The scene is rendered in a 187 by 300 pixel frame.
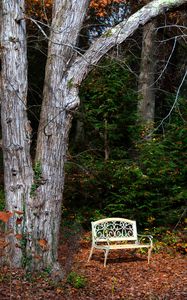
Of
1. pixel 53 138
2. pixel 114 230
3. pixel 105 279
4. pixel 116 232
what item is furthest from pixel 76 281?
pixel 114 230

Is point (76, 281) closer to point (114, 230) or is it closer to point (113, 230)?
point (113, 230)

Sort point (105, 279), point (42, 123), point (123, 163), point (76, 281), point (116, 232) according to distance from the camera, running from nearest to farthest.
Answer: point (76, 281) → point (42, 123) → point (105, 279) → point (116, 232) → point (123, 163)

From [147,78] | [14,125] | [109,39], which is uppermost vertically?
[147,78]

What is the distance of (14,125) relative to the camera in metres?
6.54

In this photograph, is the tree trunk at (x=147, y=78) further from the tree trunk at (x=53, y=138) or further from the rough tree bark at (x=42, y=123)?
the tree trunk at (x=53, y=138)

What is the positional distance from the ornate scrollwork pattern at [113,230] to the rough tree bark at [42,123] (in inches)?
87.8

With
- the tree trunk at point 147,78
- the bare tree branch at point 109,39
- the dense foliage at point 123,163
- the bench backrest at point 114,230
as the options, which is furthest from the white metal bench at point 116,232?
the tree trunk at point 147,78

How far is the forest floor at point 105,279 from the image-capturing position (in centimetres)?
601

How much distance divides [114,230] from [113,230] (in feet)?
1.65

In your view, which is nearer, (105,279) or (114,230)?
(105,279)

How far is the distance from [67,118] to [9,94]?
38.5 inches

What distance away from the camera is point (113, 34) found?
7.02m

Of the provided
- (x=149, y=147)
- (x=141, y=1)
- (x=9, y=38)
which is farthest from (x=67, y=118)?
(x=141, y=1)

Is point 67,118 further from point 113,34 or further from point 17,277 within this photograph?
point 17,277
